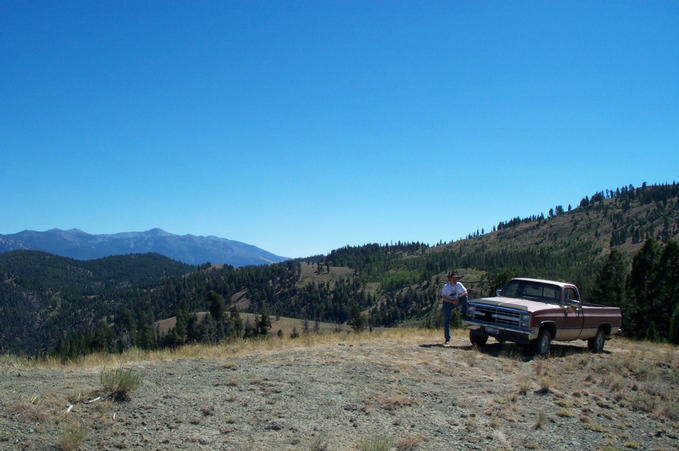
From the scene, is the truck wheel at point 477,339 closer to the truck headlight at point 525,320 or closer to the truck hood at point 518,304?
the truck hood at point 518,304

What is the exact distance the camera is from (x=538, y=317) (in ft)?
43.9

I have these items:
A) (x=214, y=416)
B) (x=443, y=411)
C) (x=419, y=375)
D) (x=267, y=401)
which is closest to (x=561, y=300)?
(x=419, y=375)

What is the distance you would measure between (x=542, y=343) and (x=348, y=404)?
807 cm

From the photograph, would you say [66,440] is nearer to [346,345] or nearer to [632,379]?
[346,345]

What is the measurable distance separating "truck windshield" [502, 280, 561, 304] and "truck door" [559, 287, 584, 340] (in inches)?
12.6

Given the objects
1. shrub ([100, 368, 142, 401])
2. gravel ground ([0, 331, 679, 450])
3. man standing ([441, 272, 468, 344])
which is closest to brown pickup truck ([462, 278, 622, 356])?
man standing ([441, 272, 468, 344])

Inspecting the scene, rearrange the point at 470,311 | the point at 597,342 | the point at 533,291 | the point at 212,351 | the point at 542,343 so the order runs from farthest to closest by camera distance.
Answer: the point at 597,342 < the point at 533,291 < the point at 470,311 < the point at 542,343 < the point at 212,351

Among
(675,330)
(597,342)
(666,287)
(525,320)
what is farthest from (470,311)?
(666,287)

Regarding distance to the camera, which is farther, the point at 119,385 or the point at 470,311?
the point at 470,311

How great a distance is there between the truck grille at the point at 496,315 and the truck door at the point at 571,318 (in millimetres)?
2109

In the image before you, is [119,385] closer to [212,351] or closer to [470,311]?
[212,351]

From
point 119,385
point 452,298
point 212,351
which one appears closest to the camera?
point 119,385

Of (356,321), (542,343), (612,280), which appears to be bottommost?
(356,321)

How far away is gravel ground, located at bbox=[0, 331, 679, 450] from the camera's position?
259 inches
